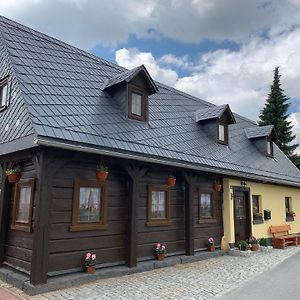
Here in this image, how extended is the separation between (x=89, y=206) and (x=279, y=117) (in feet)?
83.6

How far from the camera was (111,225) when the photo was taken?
7.91 meters

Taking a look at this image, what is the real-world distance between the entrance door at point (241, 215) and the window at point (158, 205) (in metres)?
3.69

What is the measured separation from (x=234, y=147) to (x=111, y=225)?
7.86 meters

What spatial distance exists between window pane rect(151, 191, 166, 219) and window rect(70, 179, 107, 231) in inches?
68.7

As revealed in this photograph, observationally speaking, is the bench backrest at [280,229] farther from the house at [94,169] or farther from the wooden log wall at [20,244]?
the wooden log wall at [20,244]

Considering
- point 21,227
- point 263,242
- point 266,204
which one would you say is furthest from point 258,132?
point 21,227

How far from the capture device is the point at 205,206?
1092cm

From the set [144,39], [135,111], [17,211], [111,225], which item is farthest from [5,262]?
[144,39]

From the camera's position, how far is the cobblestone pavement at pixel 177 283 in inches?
242

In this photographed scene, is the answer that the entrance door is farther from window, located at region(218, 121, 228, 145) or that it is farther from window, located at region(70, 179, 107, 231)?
window, located at region(70, 179, 107, 231)

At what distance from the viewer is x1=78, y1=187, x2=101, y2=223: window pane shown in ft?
24.2

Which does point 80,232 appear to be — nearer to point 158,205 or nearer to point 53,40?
point 158,205

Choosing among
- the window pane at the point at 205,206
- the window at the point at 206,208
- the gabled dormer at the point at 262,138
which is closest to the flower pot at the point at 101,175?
the window at the point at 206,208

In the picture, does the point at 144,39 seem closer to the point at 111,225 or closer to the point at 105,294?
the point at 111,225
